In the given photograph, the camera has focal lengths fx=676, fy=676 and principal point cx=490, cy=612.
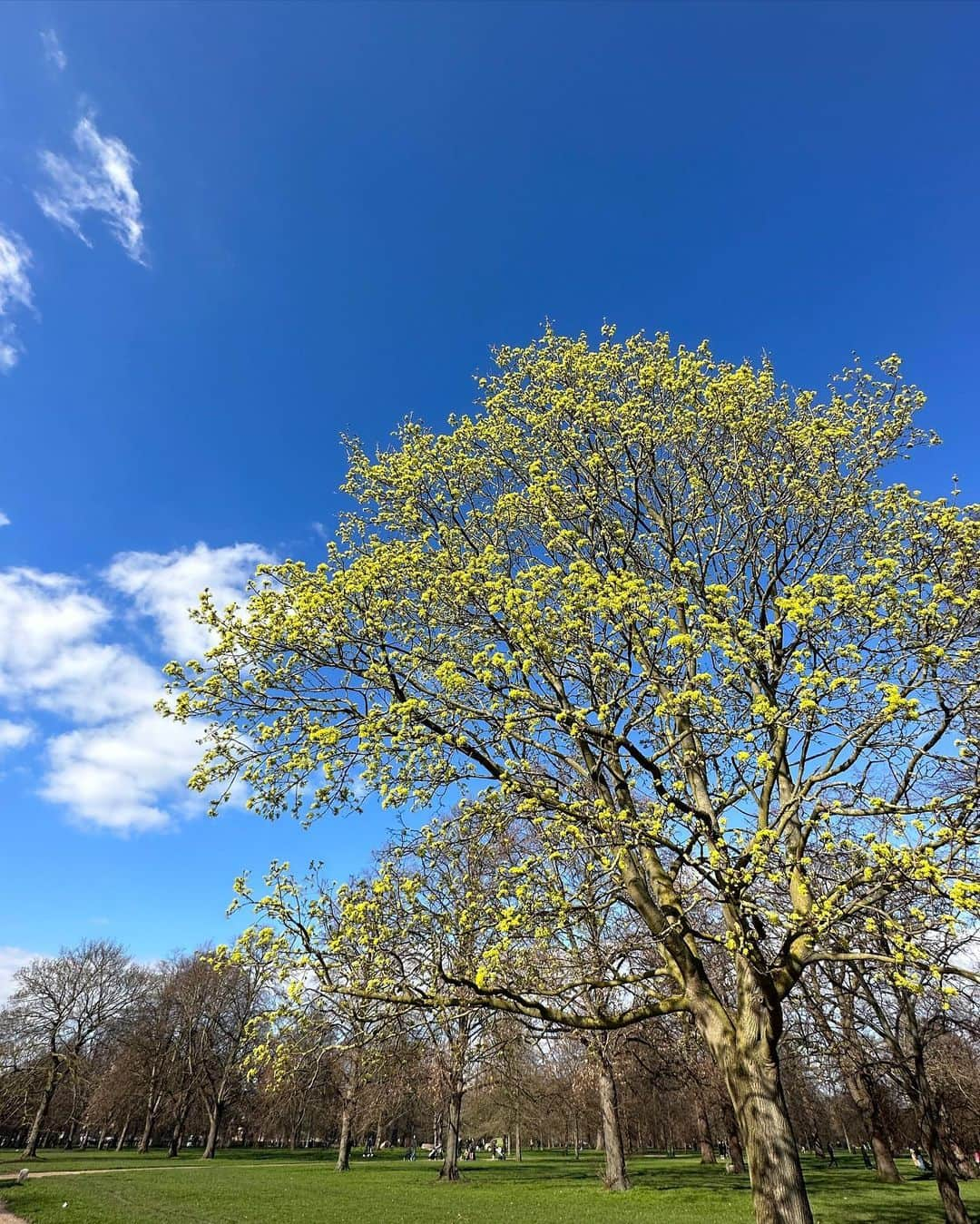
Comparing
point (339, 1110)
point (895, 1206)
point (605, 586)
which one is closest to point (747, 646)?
point (605, 586)

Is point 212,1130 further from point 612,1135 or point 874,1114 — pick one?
point 874,1114

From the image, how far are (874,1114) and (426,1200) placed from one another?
15390 mm

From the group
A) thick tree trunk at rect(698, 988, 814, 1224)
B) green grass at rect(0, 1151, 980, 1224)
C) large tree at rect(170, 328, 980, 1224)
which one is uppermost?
large tree at rect(170, 328, 980, 1224)

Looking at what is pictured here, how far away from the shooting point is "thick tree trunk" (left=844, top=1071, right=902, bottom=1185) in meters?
20.9

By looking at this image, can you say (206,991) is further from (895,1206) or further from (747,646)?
(747,646)

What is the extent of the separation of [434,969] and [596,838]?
2745 mm

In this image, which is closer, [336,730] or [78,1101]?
[336,730]

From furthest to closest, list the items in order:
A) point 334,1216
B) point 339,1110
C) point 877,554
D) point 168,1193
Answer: point 339,1110
point 168,1193
point 334,1216
point 877,554

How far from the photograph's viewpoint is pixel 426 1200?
23359 millimetres

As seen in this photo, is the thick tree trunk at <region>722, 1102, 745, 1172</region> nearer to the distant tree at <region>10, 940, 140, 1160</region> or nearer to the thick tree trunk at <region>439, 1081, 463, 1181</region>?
the thick tree trunk at <region>439, 1081, 463, 1181</region>

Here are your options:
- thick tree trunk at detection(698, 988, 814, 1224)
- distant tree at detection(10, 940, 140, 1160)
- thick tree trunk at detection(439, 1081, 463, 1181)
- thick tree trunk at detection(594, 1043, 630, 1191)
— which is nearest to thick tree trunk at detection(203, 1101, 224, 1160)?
distant tree at detection(10, 940, 140, 1160)

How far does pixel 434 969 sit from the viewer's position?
8961 millimetres

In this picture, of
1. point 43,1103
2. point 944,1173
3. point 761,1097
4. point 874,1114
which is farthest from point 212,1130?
point 761,1097

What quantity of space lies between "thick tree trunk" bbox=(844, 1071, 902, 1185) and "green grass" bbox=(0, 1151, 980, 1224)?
0.85 meters
